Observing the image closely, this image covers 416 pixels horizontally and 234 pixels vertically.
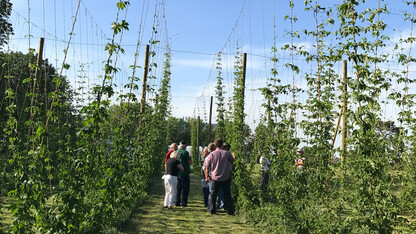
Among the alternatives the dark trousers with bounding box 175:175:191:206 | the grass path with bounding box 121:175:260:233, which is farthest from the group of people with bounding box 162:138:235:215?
the grass path with bounding box 121:175:260:233

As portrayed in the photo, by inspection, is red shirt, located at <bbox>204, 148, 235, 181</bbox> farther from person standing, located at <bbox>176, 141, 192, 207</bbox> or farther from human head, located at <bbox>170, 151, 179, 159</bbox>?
person standing, located at <bbox>176, 141, 192, 207</bbox>

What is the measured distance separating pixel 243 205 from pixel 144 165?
10.7 feet

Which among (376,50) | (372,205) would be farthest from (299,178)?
(376,50)

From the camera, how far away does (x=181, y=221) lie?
301 inches

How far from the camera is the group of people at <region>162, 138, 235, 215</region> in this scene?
859 cm

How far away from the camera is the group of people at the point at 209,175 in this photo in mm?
8594

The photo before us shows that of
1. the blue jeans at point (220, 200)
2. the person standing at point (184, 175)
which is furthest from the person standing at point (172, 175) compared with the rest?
the blue jeans at point (220, 200)

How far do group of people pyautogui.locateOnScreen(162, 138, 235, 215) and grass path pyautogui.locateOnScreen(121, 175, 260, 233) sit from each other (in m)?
0.30

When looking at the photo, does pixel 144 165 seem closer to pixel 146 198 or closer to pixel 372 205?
pixel 146 198

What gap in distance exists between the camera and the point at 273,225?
6410 millimetres

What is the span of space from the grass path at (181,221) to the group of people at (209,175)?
0.99 feet

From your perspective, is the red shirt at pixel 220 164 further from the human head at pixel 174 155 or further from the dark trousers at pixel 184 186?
the dark trousers at pixel 184 186

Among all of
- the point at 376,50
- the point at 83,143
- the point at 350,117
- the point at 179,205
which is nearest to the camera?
the point at 350,117

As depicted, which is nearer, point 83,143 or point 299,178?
point 83,143
